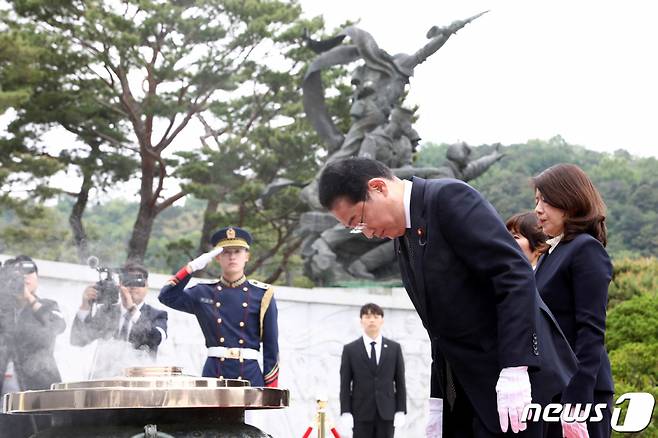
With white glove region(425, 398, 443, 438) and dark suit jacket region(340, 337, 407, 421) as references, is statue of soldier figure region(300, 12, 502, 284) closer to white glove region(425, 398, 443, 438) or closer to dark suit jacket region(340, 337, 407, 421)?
dark suit jacket region(340, 337, 407, 421)

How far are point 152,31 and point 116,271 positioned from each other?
58.2ft

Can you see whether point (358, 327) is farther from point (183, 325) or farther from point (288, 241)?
point (288, 241)

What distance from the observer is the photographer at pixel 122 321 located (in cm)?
545

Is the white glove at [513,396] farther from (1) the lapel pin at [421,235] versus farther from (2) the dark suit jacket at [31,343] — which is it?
(2) the dark suit jacket at [31,343]

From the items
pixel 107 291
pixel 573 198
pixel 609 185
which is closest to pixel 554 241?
pixel 573 198

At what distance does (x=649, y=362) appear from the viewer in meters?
8.15

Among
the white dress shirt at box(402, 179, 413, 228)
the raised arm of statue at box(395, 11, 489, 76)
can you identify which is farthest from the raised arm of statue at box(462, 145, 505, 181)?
the white dress shirt at box(402, 179, 413, 228)

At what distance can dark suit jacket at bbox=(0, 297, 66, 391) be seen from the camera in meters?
5.52

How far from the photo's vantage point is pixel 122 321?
5.64m

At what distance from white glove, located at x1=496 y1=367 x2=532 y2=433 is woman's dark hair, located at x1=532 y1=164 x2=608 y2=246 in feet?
3.39

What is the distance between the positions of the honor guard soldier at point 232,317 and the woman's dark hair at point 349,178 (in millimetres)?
2933

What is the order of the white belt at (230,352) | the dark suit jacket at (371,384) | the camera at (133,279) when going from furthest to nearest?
the dark suit jacket at (371,384), the white belt at (230,352), the camera at (133,279)

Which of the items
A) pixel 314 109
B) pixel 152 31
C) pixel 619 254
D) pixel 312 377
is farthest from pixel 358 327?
pixel 619 254

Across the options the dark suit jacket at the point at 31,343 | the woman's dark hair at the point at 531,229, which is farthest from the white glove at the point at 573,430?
the dark suit jacket at the point at 31,343
